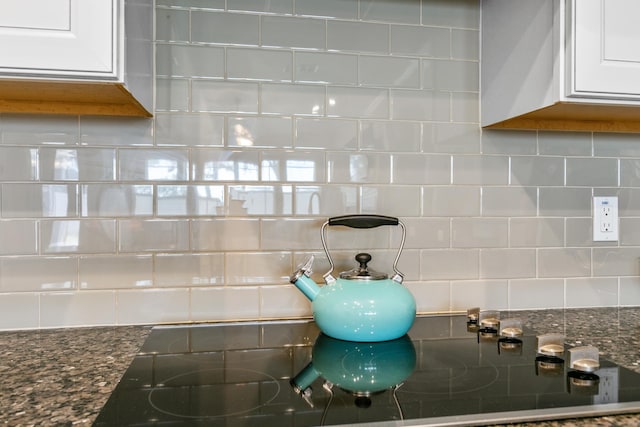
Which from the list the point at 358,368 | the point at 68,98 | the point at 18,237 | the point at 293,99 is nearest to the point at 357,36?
the point at 293,99

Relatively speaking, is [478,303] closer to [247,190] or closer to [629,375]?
[629,375]

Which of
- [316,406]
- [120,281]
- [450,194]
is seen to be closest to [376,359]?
[316,406]

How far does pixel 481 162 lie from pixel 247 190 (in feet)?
2.04

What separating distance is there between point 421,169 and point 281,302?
497 millimetres

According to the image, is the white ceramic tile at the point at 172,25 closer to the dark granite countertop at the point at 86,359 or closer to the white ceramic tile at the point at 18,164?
the white ceramic tile at the point at 18,164

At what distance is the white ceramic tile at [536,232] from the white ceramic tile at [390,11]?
603mm

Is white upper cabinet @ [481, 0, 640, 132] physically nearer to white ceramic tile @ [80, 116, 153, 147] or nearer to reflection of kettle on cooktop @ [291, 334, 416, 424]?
reflection of kettle on cooktop @ [291, 334, 416, 424]

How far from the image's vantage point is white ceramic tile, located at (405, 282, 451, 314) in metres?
1.15

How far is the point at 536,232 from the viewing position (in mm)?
1201

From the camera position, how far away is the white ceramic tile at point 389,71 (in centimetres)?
114

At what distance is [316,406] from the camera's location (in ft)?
2.06

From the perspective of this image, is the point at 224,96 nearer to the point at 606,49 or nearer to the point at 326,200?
the point at 326,200

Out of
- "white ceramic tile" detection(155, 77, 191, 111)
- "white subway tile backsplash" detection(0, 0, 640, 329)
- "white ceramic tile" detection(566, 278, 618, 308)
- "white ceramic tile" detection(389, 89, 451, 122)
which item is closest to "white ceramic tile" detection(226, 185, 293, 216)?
"white subway tile backsplash" detection(0, 0, 640, 329)

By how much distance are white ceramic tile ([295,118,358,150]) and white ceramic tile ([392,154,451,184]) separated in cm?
13
